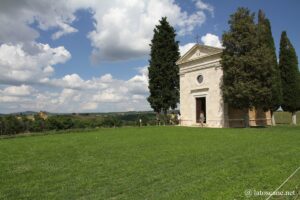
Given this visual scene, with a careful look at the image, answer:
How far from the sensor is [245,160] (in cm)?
893

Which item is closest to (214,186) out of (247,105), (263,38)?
(247,105)

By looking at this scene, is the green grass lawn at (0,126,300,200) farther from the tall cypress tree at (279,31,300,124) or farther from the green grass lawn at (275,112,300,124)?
the green grass lawn at (275,112,300,124)

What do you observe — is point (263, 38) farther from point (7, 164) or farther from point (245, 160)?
point (7, 164)

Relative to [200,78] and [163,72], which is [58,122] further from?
[200,78]

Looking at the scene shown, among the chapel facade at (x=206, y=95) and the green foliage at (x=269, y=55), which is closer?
the green foliage at (x=269, y=55)

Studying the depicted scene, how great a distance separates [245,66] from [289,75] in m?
7.13

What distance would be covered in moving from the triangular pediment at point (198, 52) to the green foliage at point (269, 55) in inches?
146

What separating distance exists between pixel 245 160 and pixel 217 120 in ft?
61.6

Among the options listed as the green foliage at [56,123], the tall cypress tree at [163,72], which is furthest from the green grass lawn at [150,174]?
the tall cypress tree at [163,72]

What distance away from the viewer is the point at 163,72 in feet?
112

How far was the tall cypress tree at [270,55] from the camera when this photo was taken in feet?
77.5
